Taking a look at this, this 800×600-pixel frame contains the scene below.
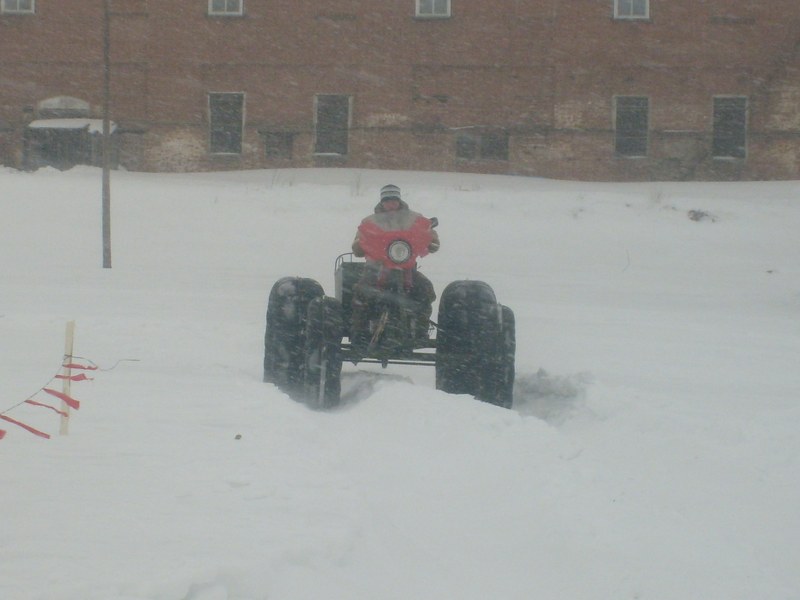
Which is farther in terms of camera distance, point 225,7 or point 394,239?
point 225,7

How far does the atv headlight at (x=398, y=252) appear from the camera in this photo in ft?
27.0

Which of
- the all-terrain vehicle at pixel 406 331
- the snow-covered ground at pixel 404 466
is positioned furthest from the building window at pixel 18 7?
the all-terrain vehicle at pixel 406 331

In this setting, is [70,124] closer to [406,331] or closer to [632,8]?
[632,8]

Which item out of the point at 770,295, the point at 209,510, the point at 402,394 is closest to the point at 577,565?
the point at 209,510

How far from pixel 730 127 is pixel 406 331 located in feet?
88.6

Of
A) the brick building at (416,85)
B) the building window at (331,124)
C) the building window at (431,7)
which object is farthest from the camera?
the building window at (331,124)

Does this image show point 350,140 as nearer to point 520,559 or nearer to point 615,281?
point 615,281

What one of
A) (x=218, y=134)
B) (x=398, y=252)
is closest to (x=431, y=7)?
(x=218, y=134)

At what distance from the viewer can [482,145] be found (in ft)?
109

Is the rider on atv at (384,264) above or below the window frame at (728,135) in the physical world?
below

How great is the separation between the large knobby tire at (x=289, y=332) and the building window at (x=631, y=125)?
25.6 meters

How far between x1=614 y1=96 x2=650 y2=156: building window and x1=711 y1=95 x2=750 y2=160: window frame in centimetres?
188

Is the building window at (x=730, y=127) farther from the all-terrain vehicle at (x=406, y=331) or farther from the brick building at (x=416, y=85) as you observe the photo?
the all-terrain vehicle at (x=406, y=331)

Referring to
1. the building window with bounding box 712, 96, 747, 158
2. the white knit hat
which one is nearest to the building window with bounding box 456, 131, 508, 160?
the building window with bounding box 712, 96, 747, 158
